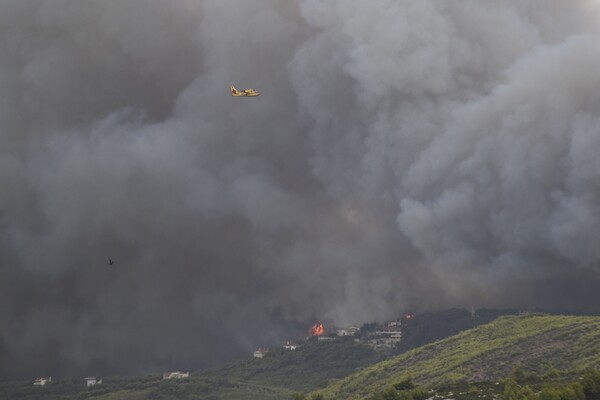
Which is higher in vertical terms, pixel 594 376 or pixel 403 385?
pixel 403 385

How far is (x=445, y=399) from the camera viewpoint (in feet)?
352

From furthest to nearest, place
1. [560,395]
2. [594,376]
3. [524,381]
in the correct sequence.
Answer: [524,381] → [594,376] → [560,395]

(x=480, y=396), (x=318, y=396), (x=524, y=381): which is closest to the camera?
(x=480, y=396)

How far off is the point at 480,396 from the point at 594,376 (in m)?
14.4

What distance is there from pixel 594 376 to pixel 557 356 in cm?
10340

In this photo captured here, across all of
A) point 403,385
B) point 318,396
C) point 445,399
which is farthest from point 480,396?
point 318,396

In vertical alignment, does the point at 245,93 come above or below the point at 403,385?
above

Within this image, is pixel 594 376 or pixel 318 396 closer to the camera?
pixel 594 376

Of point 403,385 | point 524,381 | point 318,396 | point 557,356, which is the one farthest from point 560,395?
point 557,356

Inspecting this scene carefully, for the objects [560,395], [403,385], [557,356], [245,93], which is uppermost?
[245,93]

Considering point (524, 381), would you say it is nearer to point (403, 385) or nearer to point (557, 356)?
point (403, 385)

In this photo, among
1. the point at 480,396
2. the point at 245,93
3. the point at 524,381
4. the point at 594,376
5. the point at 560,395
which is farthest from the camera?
the point at 245,93

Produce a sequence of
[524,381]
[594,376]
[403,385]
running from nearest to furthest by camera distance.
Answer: [594,376] → [524,381] → [403,385]

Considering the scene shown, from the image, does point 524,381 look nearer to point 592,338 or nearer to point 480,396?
point 480,396
